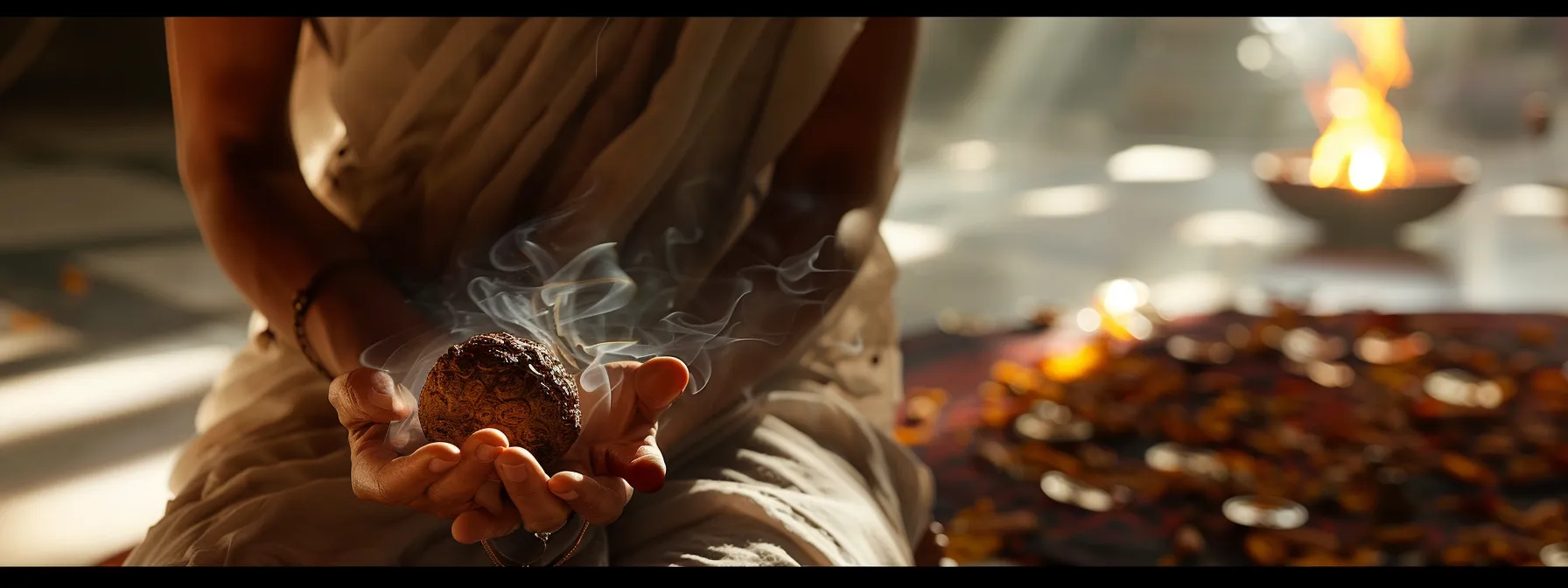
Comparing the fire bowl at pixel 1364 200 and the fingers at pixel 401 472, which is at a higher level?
the fire bowl at pixel 1364 200

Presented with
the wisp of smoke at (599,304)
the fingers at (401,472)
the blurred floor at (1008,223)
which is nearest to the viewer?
the fingers at (401,472)

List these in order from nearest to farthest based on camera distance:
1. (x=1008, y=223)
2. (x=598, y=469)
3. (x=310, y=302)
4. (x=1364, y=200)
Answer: (x=598, y=469), (x=310, y=302), (x=1364, y=200), (x=1008, y=223)

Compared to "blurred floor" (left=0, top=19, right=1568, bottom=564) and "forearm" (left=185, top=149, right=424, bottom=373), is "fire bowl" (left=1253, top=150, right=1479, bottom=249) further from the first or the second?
"forearm" (left=185, top=149, right=424, bottom=373)

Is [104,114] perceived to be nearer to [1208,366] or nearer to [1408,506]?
[1208,366]

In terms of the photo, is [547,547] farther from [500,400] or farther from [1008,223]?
[1008,223]

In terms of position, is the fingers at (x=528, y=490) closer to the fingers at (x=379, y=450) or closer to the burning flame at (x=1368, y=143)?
the fingers at (x=379, y=450)

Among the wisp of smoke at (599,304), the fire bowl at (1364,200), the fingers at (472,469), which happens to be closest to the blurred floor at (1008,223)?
the fire bowl at (1364,200)

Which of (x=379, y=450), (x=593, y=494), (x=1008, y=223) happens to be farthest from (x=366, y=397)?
(x=1008, y=223)
